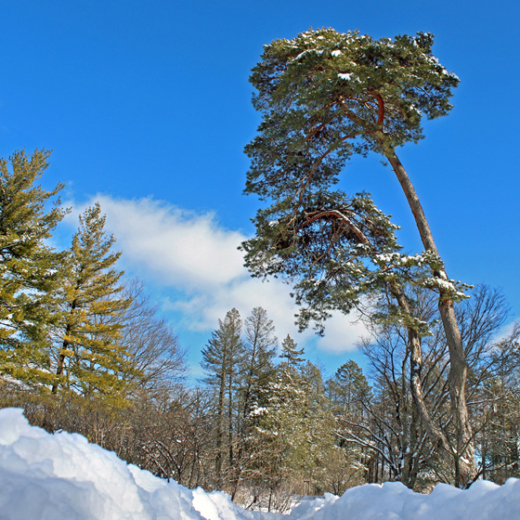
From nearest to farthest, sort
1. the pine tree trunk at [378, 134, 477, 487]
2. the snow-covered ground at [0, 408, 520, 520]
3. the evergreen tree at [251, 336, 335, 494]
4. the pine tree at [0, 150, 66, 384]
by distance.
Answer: the snow-covered ground at [0, 408, 520, 520] < the pine tree trunk at [378, 134, 477, 487] < the pine tree at [0, 150, 66, 384] < the evergreen tree at [251, 336, 335, 494]

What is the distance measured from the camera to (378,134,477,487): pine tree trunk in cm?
653

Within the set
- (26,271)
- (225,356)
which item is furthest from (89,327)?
(225,356)

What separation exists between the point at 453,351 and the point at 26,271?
47.6 feet

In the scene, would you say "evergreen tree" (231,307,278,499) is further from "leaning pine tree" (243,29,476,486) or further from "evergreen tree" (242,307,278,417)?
"leaning pine tree" (243,29,476,486)

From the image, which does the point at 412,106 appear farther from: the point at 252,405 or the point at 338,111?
the point at 252,405

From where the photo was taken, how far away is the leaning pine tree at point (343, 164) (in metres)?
8.17

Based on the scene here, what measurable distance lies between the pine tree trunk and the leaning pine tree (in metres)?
0.02

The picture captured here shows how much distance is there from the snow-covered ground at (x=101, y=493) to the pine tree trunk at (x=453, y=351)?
17.6 ft

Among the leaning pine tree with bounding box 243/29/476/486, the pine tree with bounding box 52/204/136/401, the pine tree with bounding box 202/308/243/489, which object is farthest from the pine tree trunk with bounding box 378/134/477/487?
the pine tree with bounding box 202/308/243/489

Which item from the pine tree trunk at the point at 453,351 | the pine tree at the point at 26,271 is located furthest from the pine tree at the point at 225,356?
the pine tree trunk at the point at 453,351

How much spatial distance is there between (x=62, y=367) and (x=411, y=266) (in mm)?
13866

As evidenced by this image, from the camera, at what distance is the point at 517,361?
10961mm

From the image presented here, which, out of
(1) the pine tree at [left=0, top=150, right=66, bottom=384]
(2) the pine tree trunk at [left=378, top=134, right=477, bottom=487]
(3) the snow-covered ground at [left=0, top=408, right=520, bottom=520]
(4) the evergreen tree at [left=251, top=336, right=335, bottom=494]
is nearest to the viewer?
(3) the snow-covered ground at [left=0, top=408, right=520, bottom=520]

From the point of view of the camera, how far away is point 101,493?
3.39 ft
